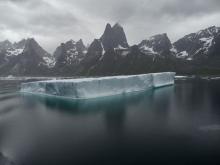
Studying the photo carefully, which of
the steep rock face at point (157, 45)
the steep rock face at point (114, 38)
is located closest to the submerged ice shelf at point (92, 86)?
the steep rock face at point (157, 45)

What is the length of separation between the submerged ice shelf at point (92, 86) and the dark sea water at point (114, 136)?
8088 millimetres

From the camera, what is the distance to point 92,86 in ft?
123

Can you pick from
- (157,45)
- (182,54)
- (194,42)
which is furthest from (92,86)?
(194,42)

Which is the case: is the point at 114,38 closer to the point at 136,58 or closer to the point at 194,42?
the point at 136,58

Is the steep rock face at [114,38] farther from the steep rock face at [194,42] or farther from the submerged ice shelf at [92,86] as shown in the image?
the submerged ice shelf at [92,86]

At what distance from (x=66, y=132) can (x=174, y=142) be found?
29.2ft

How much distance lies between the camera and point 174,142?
634 inches

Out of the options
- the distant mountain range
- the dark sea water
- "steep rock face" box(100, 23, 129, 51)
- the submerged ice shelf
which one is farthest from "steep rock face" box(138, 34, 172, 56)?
the dark sea water

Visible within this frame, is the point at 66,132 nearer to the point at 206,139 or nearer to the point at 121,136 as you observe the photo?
the point at 121,136

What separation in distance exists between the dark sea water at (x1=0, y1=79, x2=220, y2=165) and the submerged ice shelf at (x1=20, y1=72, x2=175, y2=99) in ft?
26.5

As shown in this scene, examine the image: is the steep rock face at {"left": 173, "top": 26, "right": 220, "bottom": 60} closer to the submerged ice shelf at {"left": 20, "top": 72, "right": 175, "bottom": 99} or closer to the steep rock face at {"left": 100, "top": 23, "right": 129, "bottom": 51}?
the steep rock face at {"left": 100, "top": 23, "right": 129, "bottom": 51}

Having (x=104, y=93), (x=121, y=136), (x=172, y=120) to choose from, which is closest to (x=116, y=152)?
(x=121, y=136)

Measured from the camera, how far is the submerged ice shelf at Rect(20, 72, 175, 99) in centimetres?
3694

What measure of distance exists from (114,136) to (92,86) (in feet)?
65.4
